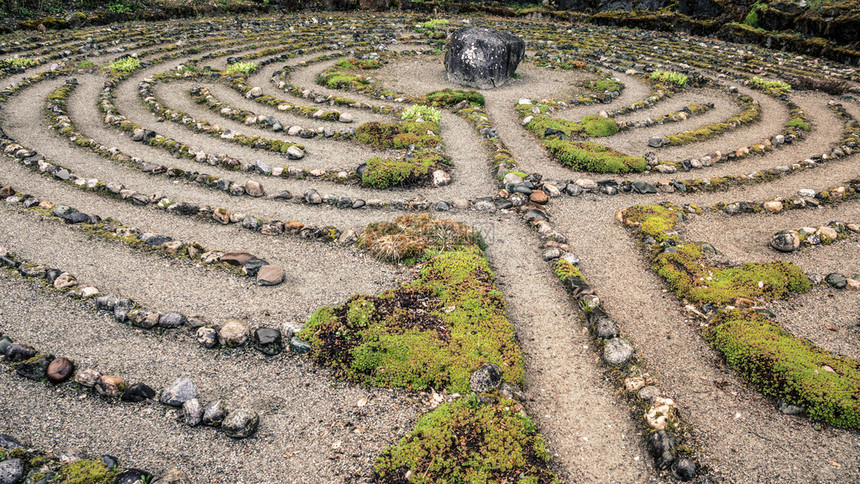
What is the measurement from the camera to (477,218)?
1413 cm

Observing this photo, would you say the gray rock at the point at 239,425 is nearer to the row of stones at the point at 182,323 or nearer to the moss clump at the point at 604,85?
the row of stones at the point at 182,323

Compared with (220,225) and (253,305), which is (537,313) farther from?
(220,225)

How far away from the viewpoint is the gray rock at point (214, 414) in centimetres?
773

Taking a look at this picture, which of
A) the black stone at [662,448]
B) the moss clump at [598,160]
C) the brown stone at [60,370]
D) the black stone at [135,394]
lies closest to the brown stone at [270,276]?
the black stone at [135,394]

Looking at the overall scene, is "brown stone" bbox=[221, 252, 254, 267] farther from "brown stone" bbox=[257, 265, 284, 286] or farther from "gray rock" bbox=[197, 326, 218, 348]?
"gray rock" bbox=[197, 326, 218, 348]

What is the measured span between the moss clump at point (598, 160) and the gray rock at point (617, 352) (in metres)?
8.68

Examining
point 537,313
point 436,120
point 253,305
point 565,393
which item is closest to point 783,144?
point 436,120

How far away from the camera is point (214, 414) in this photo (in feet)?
25.4

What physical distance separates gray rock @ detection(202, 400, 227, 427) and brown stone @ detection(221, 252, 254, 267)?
4.28 meters

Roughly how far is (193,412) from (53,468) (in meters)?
1.70

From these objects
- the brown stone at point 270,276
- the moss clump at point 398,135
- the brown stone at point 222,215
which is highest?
the moss clump at point 398,135

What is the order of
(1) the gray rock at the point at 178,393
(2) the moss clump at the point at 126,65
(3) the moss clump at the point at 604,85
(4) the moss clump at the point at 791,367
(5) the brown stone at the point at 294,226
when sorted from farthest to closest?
(3) the moss clump at the point at 604,85, (2) the moss clump at the point at 126,65, (5) the brown stone at the point at 294,226, (4) the moss clump at the point at 791,367, (1) the gray rock at the point at 178,393

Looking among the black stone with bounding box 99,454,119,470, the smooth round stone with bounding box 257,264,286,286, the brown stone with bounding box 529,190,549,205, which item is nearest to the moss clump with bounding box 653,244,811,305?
the brown stone with bounding box 529,190,549,205


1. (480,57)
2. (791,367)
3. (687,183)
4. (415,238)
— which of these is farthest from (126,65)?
(791,367)
